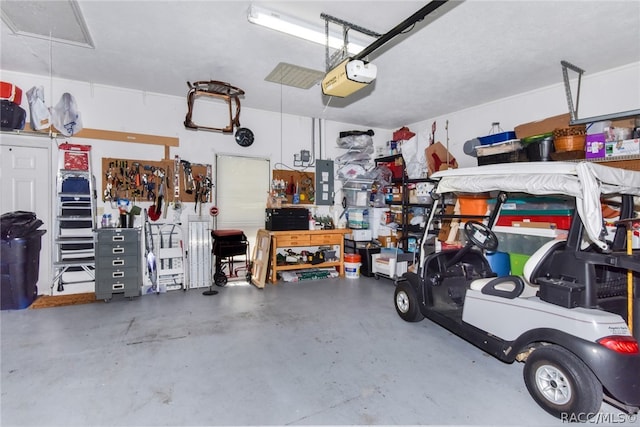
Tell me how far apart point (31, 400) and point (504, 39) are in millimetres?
4924

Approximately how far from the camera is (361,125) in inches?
255

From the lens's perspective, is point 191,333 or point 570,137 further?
point 570,137

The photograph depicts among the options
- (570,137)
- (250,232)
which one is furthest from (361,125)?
(570,137)

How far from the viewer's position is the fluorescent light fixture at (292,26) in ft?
8.42

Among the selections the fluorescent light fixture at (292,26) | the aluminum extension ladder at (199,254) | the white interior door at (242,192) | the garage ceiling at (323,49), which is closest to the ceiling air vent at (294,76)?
the garage ceiling at (323,49)

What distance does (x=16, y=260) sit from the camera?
3.74 meters

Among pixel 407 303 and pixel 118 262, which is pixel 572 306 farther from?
pixel 118 262

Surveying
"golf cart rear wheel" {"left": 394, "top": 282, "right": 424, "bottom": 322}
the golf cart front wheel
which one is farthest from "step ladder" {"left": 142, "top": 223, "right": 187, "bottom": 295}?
"golf cart rear wheel" {"left": 394, "top": 282, "right": 424, "bottom": 322}

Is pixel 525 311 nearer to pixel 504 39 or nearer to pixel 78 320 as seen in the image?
pixel 504 39

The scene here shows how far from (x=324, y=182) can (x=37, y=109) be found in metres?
4.42

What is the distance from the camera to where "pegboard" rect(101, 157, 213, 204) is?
Result: 4.55m

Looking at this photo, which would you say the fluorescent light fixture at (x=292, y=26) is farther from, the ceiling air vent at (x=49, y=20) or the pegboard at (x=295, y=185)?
the pegboard at (x=295, y=185)

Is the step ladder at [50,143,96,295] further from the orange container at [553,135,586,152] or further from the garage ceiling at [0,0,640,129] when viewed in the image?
the orange container at [553,135,586,152]

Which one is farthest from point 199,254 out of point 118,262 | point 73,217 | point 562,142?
point 562,142
